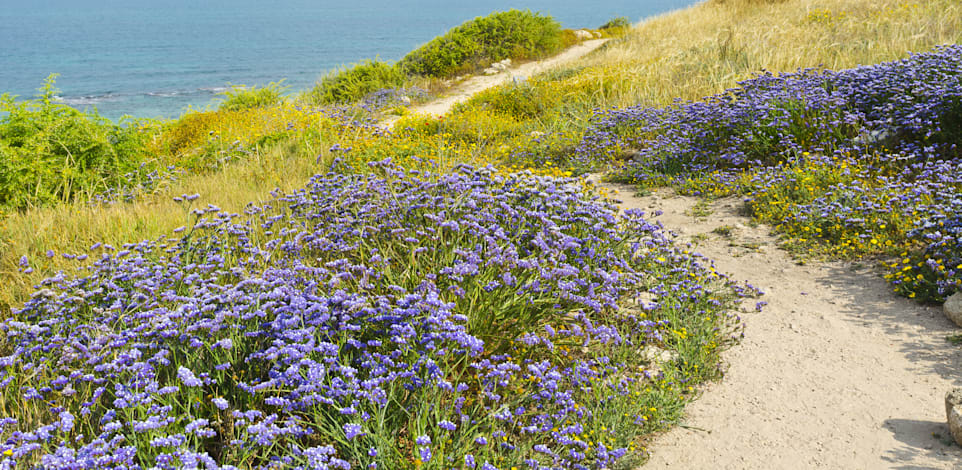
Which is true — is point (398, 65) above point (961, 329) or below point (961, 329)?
above

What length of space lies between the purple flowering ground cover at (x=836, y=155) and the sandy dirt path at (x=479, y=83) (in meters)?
5.81

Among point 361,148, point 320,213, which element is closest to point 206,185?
point 361,148

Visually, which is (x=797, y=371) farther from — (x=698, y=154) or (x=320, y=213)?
(x=698, y=154)

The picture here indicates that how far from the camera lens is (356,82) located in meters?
17.4

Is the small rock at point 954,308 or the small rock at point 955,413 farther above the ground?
the small rock at point 954,308

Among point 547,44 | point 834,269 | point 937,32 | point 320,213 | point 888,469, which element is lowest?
point 888,469

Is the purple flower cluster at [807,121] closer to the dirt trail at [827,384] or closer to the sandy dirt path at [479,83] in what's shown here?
the dirt trail at [827,384]

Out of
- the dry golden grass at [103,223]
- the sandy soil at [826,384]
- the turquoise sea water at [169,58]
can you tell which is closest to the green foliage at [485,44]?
the turquoise sea water at [169,58]

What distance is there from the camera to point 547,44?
78.5 ft

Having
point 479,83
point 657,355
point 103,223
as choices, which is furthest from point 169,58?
point 657,355

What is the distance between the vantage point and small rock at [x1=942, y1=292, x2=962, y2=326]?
4.14m

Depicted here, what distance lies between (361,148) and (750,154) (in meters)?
5.42

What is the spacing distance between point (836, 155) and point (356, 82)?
1353cm

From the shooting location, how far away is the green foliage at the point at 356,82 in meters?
16.9
